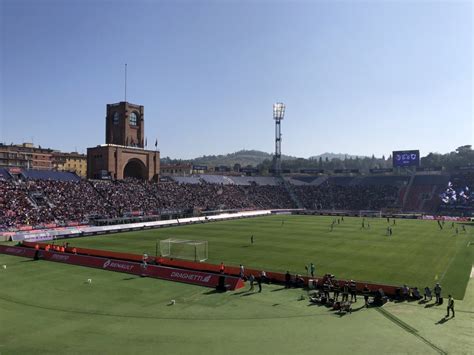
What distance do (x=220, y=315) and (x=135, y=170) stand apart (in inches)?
3183

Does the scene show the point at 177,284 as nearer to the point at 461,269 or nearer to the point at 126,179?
the point at 461,269

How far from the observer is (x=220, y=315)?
21.1 m

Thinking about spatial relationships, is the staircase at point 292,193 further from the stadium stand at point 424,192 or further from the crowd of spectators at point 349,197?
the stadium stand at point 424,192

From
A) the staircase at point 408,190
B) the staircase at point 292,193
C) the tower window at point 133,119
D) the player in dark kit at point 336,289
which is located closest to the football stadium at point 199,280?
the player in dark kit at point 336,289

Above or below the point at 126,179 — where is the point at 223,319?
below

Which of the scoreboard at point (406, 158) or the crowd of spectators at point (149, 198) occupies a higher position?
the scoreboard at point (406, 158)

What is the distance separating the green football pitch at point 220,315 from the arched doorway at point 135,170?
58997mm

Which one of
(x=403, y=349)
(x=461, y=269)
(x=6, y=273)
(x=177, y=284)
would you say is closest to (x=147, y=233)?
(x=6, y=273)

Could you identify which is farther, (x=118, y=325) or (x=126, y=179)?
(x=126, y=179)

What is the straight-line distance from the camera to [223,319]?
20.5m

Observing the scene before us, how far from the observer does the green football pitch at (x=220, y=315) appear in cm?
1684

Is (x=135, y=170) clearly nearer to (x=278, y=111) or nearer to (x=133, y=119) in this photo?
(x=133, y=119)

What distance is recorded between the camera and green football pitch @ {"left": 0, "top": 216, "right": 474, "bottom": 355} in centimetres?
1684

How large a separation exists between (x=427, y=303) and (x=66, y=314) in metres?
20.9
